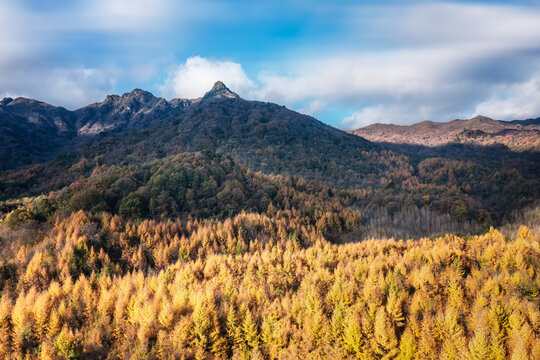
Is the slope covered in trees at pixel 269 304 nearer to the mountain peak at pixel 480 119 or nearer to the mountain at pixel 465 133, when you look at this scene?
the mountain at pixel 465 133

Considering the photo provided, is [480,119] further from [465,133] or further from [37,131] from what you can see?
[37,131]

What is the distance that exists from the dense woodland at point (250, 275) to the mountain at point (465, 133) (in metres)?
91.8

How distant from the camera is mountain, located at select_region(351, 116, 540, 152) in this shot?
13200cm

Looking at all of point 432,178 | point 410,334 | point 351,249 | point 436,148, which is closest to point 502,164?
point 432,178

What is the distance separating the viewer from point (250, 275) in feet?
87.1

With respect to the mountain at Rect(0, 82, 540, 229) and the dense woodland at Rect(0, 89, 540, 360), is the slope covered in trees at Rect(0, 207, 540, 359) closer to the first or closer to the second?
the dense woodland at Rect(0, 89, 540, 360)

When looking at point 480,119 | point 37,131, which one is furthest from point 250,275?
point 37,131

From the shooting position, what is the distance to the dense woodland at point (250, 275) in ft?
56.4

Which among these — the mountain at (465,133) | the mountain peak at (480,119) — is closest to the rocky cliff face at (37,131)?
the mountain at (465,133)

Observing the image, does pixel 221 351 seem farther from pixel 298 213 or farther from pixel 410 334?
pixel 298 213

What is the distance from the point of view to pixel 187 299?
2073cm

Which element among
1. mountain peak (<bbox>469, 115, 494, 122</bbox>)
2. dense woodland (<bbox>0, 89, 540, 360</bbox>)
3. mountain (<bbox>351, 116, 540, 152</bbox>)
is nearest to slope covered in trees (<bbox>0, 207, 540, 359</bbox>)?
dense woodland (<bbox>0, 89, 540, 360</bbox>)

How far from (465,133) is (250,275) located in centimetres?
17918

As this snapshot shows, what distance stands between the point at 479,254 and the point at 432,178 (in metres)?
85.0
